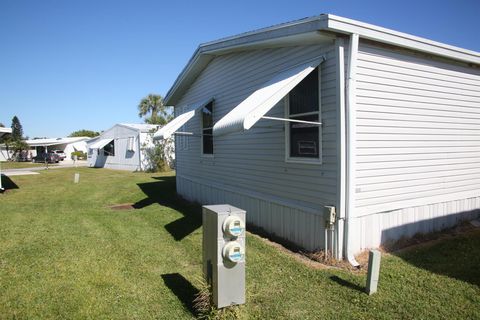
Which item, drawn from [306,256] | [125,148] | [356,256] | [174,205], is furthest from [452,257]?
[125,148]

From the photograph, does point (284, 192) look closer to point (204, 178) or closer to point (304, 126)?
point (304, 126)

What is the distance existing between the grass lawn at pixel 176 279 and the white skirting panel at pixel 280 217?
1.60 feet

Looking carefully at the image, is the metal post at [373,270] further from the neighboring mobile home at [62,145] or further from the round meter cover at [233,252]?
the neighboring mobile home at [62,145]

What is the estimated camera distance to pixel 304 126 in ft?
20.1

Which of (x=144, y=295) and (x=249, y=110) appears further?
(x=249, y=110)

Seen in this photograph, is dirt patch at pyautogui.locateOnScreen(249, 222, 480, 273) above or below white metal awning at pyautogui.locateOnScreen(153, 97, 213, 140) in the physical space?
below

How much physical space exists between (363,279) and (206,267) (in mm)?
2294

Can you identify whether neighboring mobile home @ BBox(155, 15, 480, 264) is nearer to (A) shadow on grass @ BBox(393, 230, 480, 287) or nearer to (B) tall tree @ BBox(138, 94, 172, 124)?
(A) shadow on grass @ BBox(393, 230, 480, 287)

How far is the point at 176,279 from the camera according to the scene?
498 centimetres

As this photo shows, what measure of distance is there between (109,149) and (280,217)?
25.8m

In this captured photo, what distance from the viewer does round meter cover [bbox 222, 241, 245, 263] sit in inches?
144

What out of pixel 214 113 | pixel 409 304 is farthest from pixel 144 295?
pixel 214 113

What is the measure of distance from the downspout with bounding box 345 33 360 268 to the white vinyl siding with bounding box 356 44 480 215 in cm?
20

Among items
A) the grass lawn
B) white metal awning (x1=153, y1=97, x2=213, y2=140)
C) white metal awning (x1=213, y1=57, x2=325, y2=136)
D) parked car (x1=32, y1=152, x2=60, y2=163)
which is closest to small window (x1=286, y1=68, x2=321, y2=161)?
white metal awning (x1=213, y1=57, x2=325, y2=136)
